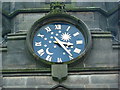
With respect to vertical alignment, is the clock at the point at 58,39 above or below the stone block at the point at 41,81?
above

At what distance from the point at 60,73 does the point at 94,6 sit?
3549 millimetres

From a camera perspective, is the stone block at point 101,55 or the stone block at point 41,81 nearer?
the stone block at point 41,81

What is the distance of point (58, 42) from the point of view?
19.4 m

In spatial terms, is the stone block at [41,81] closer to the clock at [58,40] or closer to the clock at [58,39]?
the clock at [58,40]

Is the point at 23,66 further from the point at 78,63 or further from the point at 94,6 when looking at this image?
the point at 94,6

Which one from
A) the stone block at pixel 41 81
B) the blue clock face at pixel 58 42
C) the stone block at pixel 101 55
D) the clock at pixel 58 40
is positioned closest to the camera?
the stone block at pixel 41 81

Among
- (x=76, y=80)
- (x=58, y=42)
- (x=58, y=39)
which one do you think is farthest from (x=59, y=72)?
(x=58, y=39)

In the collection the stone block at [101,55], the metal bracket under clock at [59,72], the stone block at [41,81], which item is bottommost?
the stone block at [41,81]

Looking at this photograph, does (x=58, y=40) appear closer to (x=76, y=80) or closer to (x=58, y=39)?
(x=58, y=39)

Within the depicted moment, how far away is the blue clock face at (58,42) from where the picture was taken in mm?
19141

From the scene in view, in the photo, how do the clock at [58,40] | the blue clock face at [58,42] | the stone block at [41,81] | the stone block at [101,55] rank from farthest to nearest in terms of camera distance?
the blue clock face at [58,42] → the stone block at [101,55] → the clock at [58,40] → the stone block at [41,81]

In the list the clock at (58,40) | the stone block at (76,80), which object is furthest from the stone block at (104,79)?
the clock at (58,40)

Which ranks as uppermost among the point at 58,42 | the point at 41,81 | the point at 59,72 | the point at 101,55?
the point at 58,42

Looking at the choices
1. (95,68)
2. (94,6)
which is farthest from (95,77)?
(94,6)
